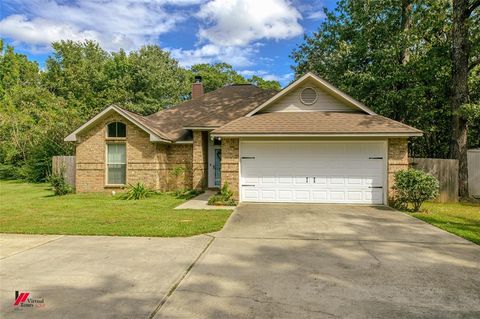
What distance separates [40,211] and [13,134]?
18.4m

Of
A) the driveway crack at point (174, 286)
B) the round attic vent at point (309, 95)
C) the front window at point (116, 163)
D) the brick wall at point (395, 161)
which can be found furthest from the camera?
the front window at point (116, 163)

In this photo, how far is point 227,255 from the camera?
5.43m

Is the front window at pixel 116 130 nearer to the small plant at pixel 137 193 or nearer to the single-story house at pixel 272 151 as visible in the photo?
the single-story house at pixel 272 151

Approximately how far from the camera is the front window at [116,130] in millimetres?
14016

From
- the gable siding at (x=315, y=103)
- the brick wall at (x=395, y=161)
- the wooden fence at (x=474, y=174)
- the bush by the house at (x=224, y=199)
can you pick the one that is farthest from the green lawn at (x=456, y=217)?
the bush by the house at (x=224, y=199)

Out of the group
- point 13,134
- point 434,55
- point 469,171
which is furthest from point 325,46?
point 13,134

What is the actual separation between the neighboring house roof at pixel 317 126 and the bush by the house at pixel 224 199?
209cm

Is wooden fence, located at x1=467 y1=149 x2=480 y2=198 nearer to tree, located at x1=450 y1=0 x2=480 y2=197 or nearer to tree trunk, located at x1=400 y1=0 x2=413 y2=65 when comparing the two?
tree, located at x1=450 y1=0 x2=480 y2=197

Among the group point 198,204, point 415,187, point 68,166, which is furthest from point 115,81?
point 415,187

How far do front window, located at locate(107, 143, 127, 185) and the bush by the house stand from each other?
5.58 meters

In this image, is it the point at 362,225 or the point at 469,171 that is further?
the point at 469,171

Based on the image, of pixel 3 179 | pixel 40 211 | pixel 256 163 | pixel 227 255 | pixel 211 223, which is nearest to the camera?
pixel 227 255

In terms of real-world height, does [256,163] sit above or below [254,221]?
above

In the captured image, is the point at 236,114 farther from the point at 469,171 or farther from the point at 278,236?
the point at 469,171
